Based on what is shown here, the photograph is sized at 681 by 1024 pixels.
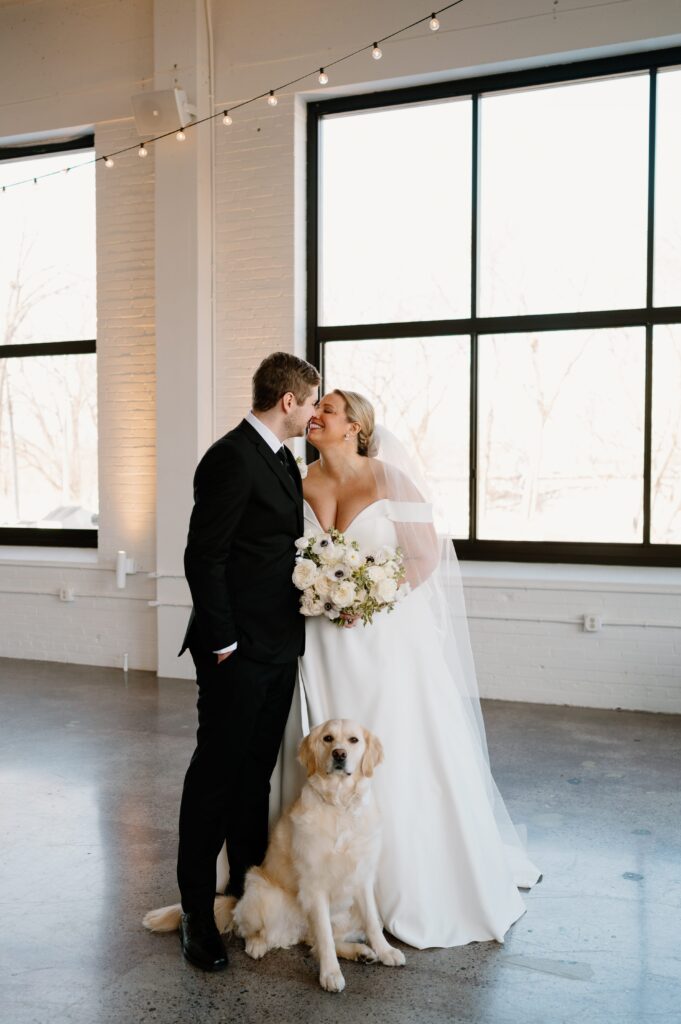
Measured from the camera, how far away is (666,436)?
6359mm

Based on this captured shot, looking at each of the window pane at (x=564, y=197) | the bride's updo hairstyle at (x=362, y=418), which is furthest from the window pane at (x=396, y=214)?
the bride's updo hairstyle at (x=362, y=418)

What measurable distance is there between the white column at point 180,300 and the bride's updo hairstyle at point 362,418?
12.1 feet

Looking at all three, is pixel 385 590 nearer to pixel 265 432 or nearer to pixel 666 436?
pixel 265 432

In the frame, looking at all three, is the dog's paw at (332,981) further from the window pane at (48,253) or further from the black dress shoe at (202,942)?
the window pane at (48,253)

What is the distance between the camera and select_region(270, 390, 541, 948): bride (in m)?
3.08

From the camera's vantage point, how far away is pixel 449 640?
3436 millimetres

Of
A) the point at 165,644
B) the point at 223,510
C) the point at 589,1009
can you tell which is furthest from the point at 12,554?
the point at 589,1009

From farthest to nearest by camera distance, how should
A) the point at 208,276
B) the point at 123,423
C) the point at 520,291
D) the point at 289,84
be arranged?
the point at 123,423 < the point at 208,276 < the point at 289,84 < the point at 520,291

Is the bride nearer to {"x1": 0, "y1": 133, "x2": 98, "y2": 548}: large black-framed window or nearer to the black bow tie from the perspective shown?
the black bow tie

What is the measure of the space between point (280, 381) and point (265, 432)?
0.55 ft

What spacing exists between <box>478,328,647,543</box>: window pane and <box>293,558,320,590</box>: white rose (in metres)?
4.02

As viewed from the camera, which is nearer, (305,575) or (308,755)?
(308,755)

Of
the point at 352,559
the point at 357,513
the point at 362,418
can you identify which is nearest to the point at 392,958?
the point at 352,559

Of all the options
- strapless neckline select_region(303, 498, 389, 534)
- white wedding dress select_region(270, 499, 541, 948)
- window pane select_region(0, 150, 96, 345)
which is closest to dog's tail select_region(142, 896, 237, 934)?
white wedding dress select_region(270, 499, 541, 948)
